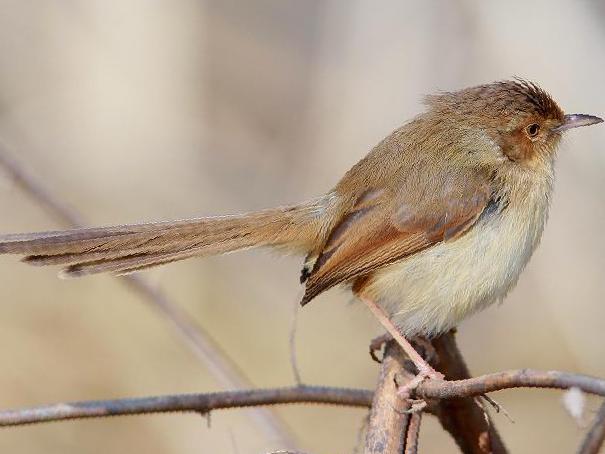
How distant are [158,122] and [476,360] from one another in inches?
106

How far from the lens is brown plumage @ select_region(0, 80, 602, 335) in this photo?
3.16 meters

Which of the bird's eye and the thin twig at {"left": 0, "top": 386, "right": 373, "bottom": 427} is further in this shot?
the bird's eye

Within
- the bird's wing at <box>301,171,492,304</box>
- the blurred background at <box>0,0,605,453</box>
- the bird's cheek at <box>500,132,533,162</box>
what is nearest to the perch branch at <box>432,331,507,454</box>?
the bird's wing at <box>301,171,492,304</box>

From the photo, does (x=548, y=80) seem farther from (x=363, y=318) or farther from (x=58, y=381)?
(x=58, y=381)

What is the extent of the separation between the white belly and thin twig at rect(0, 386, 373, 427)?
32.3 inches

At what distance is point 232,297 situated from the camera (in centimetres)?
656

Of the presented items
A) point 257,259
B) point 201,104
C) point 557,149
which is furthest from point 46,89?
point 557,149

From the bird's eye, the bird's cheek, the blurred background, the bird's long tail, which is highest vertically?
the blurred background

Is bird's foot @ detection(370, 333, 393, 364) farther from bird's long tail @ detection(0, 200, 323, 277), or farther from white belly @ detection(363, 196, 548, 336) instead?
bird's long tail @ detection(0, 200, 323, 277)

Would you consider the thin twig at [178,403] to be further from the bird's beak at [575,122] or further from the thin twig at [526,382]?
the bird's beak at [575,122]

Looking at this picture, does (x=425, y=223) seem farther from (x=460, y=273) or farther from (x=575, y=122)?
(x=575, y=122)

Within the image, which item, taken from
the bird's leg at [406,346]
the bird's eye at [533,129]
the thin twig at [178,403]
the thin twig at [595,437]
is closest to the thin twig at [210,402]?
the thin twig at [178,403]

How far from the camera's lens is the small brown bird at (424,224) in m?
3.16

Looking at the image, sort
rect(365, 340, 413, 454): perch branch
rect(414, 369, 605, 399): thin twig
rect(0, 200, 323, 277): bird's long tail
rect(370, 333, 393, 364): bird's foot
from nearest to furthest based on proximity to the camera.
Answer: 1. rect(414, 369, 605, 399): thin twig
2. rect(365, 340, 413, 454): perch branch
3. rect(0, 200, 323, 277): bird's long tail
4. rect(370, 333, 393, 364): bird's foot
